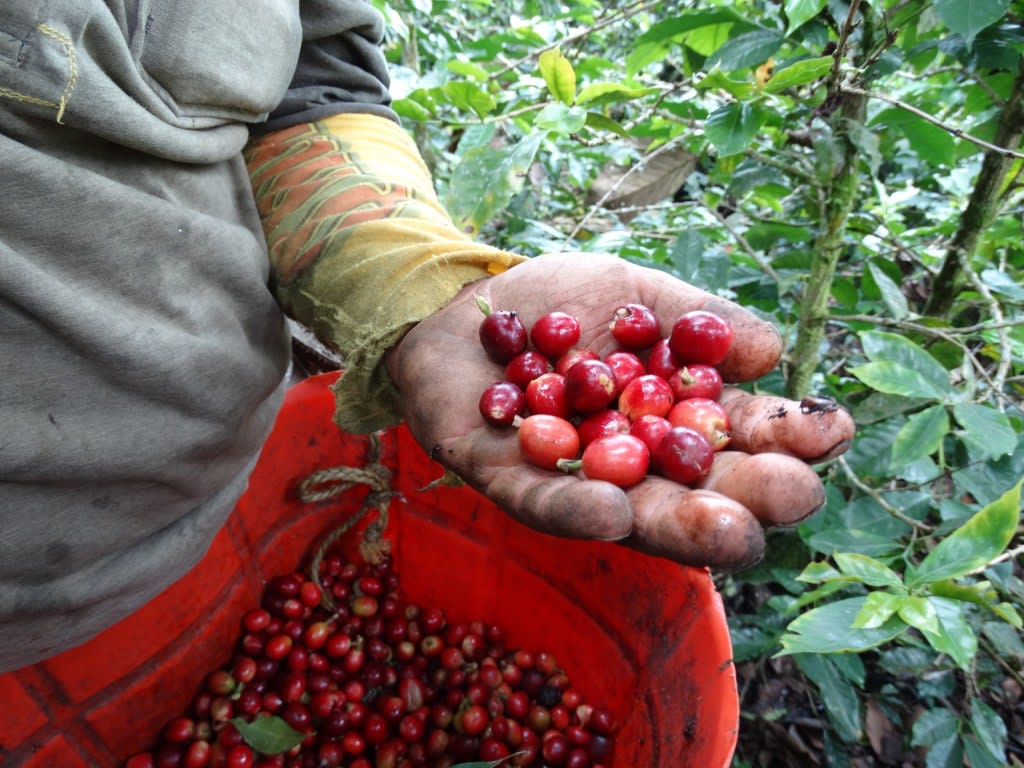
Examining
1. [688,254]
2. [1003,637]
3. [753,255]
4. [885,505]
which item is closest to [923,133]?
[753,255]

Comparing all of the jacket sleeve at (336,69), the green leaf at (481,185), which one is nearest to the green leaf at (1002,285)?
the green leaf at (481,185)

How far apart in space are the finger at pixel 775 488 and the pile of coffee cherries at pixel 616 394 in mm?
78

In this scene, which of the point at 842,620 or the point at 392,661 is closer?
the point at 842,620

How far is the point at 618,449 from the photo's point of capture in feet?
3.26

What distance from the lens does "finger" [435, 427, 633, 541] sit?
0.84 meters

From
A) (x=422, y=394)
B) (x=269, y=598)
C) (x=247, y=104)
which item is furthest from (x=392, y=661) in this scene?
(x=247, y=104)

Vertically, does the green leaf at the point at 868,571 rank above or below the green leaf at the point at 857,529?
above

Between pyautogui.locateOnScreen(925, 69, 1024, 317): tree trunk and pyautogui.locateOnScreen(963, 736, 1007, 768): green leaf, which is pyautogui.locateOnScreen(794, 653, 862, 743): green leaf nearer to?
pyautogui.locateOnScreen(963, 736, 1007, 768): green leaf

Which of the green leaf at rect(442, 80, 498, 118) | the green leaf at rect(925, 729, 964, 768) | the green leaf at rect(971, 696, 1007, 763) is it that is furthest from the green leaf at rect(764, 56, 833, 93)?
the green leaf at rect(925, 729, 964, 768)

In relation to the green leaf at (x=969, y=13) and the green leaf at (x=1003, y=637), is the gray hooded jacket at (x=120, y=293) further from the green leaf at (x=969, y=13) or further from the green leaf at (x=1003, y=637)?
the green leaf at (x=1003, y=637)

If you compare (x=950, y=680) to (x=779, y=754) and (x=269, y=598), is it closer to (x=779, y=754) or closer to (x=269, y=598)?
(x=779, y=754)

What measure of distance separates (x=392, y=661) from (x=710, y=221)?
5.78 ft

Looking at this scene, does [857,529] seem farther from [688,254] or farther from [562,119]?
[562,119]

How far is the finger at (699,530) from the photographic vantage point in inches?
31.1
